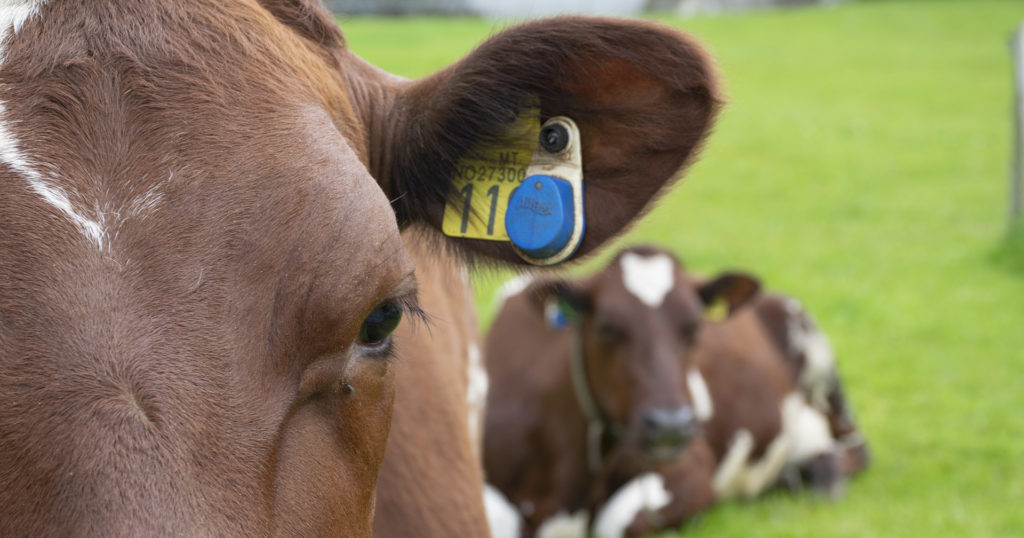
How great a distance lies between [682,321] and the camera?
5988 millimetres

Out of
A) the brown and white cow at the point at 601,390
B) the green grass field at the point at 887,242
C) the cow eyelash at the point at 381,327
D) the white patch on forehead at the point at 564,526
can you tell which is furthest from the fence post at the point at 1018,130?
the cow eyelash at the point at 381,327

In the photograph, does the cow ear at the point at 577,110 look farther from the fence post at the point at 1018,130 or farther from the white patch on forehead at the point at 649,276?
the fence post at the point at 1018,130

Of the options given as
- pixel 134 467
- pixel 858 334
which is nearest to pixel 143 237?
pixel 134 467

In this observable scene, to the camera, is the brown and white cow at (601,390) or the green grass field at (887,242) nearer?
the brown and white cow at (601,390)

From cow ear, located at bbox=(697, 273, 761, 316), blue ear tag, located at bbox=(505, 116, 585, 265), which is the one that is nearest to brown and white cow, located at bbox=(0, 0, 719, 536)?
blue ear tag, located at bbox=(505, 116, 585, 265)

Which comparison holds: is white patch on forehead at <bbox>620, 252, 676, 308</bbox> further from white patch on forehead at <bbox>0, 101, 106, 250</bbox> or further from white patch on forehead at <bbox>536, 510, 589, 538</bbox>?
white patch on forehead at <bbox>0, 101, 106, 250</bbox>

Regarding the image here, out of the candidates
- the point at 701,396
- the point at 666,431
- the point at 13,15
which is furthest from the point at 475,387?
the point at 701,396

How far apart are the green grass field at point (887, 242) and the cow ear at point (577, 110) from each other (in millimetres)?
94

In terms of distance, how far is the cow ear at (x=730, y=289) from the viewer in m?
6.32

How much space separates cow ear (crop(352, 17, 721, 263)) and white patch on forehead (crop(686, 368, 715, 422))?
13.9 feet

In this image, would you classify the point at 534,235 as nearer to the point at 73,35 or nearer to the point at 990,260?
the point at 73,35

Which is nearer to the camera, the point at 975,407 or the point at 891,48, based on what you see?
the point at 975,407

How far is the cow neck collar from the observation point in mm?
6129

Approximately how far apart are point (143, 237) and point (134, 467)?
0.98 ft
